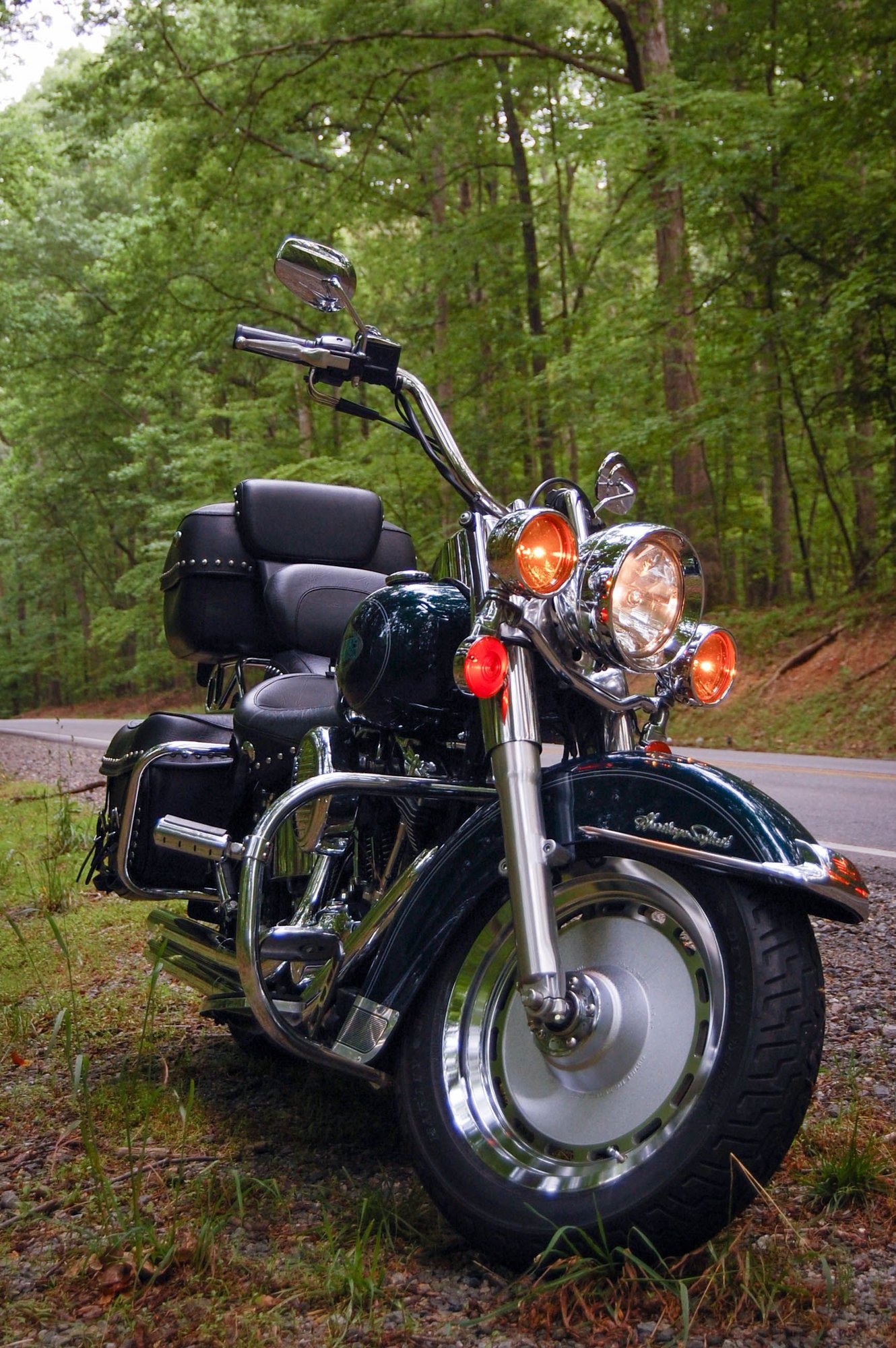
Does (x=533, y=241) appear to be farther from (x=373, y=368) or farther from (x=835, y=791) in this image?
(x=373, y=368)

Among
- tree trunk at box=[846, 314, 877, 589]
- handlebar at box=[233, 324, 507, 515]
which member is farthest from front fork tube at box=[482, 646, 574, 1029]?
tree trunk at box=[846, 314, 877, 589]

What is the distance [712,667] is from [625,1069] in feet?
2.44

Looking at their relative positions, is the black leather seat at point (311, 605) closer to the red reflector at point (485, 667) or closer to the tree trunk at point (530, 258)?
the red reflector at point (485, 667)

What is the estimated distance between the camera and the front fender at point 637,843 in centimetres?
181

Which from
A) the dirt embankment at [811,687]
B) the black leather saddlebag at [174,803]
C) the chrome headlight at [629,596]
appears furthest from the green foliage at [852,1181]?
the dirt embankment at [811,687]

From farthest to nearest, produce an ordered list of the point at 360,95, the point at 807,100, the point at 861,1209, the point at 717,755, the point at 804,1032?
the point at 360,95 → the point at 807,100 → the point at 717,755 → the point at 861,1209 → the point at 804,1032

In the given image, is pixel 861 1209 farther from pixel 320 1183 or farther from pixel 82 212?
pixel 82 212

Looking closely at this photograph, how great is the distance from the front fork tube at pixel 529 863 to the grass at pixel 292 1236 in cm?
40

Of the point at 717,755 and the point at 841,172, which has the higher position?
the point at 841,172

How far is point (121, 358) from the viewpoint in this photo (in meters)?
23.5

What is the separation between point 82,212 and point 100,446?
5383 millimetres

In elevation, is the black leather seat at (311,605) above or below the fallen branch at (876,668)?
above

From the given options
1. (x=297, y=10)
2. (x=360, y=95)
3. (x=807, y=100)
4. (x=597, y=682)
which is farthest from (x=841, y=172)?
(x=597, y=682)

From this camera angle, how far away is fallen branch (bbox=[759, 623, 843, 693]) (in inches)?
505
